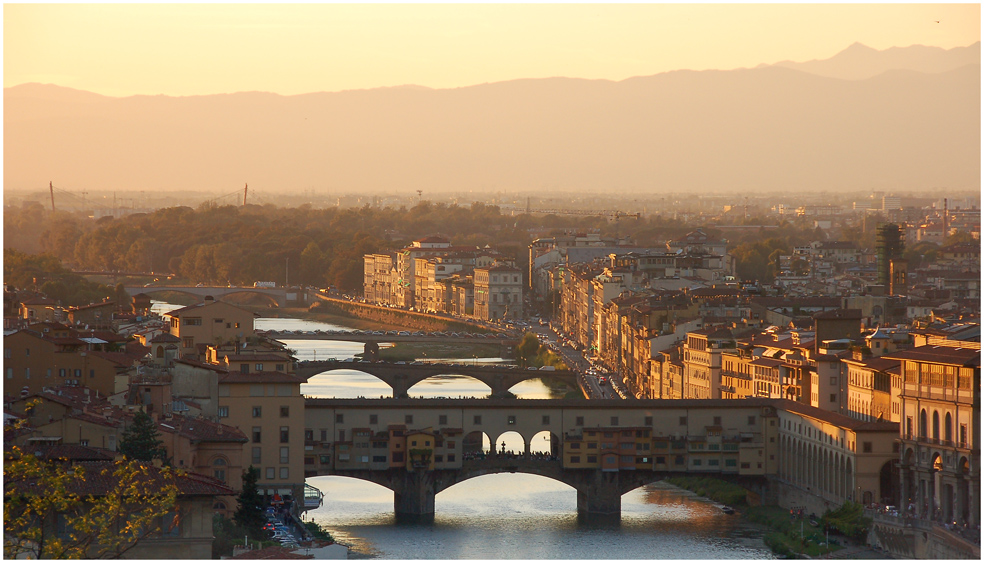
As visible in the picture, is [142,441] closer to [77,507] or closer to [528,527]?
[77,507]

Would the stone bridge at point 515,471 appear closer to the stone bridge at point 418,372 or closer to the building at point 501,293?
the stone bridge at point 418,372

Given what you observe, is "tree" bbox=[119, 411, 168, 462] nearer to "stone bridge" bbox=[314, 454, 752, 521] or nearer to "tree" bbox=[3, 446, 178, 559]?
"tree" bbox=[3, 446, 178, 559]

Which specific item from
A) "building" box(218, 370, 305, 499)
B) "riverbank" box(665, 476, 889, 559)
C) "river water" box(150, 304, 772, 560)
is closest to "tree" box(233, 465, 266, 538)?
"river water" box(150, 304, 772, 560)

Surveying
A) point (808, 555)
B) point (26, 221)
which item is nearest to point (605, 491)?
point (808, 555)

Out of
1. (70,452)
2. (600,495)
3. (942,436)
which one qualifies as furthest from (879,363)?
(70,452)

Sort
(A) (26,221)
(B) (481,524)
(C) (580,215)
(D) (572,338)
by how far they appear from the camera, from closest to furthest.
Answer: (B) (481,524), (D) (572,338), (A) (26,221), (C) (580,215)

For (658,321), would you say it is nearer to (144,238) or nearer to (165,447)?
(165,447)
